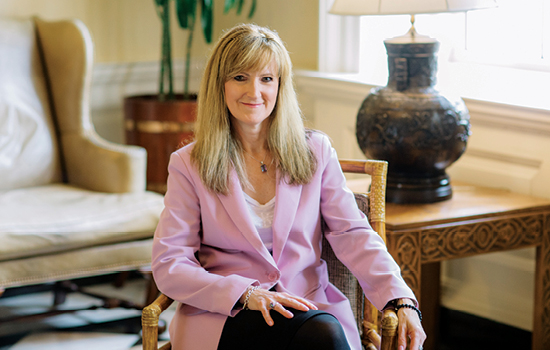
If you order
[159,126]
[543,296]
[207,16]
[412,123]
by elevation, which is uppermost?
[207,16]

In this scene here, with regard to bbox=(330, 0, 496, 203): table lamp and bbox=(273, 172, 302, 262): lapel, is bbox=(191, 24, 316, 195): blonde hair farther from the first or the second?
bbox=(330, 0, 496, 203): table lamp

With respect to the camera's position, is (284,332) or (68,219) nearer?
(284,332)

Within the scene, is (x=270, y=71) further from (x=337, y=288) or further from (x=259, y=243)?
(x=337, y=288)

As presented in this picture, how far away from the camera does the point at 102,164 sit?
271 cm

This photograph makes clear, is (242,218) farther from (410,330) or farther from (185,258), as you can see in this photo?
(410,330)

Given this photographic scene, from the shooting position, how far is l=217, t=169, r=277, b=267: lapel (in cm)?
149

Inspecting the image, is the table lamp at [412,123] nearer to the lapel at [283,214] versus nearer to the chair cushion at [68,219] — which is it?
the lapel at [283,214]

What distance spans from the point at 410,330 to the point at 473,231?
67 centimetres

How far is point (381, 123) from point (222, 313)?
0.83m

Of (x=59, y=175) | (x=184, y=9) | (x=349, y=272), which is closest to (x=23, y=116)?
(x=59, y=175)

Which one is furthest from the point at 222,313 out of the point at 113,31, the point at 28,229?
the point at 113,31

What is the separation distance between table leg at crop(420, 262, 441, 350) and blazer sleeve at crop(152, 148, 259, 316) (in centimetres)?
104

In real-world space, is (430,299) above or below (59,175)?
below

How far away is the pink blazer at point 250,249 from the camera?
56.3 inches
